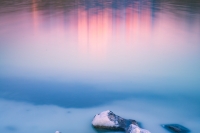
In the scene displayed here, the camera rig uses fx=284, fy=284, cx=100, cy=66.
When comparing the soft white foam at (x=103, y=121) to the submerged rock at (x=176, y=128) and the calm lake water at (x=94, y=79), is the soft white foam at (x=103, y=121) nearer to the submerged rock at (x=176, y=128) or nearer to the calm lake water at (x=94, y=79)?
the calm lake water at (x=94, y=79)

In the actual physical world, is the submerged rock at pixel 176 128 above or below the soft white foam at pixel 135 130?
below

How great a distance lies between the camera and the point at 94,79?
5.52 meters

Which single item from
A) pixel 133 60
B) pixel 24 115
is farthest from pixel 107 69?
pixel 24 115

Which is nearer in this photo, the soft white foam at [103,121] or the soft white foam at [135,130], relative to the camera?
the soft white foam at [135,130]

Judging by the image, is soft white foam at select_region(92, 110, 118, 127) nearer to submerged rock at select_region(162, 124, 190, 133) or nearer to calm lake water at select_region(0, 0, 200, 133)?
calm lake water at select_region(0, 0, 200, 133)

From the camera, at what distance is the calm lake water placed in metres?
4.00

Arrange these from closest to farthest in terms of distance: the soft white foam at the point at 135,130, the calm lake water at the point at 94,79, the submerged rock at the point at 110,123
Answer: the soft white foam at the point at 135,130 < the submerged rock at the point at 110,123 < the calm lake water at the point at 94,79

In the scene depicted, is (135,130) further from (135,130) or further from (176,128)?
(176,128)

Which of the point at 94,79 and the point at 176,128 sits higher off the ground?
the point at 94,79

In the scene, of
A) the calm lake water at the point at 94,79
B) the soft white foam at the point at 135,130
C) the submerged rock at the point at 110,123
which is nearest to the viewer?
the soft white foam at the point at 135,130

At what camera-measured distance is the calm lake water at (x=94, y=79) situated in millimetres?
3996

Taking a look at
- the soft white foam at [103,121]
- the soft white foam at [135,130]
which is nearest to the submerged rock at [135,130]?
the soft white foam at [135,130]

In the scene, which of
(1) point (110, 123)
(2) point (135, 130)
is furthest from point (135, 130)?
(1) point (110, 123)

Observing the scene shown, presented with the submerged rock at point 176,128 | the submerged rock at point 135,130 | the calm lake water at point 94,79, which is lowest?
the submerged rock at point 176,128
